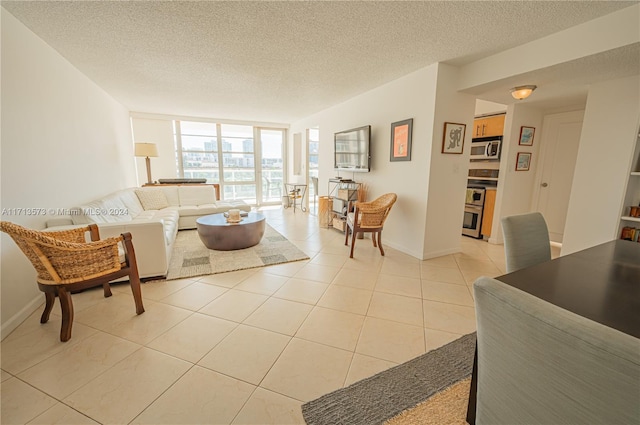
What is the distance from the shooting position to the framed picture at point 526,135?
4.00 meters

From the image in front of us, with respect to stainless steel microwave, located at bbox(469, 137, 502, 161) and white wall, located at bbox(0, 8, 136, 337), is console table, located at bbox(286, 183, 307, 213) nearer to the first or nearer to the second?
stainless steel microwave, located at bbox(469, 137, 502, 161)

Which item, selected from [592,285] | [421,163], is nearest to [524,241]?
[592,285]

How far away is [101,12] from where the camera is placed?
2041 millimetres

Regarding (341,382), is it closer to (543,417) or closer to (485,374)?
(485,374)

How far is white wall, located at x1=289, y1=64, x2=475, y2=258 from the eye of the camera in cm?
309

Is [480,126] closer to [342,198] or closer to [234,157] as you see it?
[342,198]

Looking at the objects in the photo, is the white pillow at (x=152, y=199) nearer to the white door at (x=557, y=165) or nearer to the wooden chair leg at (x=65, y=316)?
the wooden chair leg at (x=65, y=316)

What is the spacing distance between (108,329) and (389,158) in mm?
3563

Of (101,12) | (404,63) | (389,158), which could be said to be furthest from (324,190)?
(101,12)

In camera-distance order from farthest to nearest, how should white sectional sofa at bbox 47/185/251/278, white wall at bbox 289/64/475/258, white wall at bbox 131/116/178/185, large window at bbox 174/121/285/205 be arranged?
large window at bbox 174/121/285/205 < white wall at bbox 131/116/178/185 < white wall at bbox 289/64/475/258 < white sectional sofa at bbox 47/185/251/278

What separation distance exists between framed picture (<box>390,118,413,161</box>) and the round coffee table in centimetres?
219

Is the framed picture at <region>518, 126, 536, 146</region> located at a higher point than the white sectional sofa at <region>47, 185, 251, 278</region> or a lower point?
higher

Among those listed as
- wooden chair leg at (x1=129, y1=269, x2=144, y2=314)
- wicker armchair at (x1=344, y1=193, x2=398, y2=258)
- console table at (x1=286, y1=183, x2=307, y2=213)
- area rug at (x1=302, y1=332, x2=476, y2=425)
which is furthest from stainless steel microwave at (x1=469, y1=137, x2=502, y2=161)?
wooden chair leg at (x1=129, y1=269, x2=144, y2=314)

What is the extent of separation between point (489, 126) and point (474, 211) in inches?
55.9
